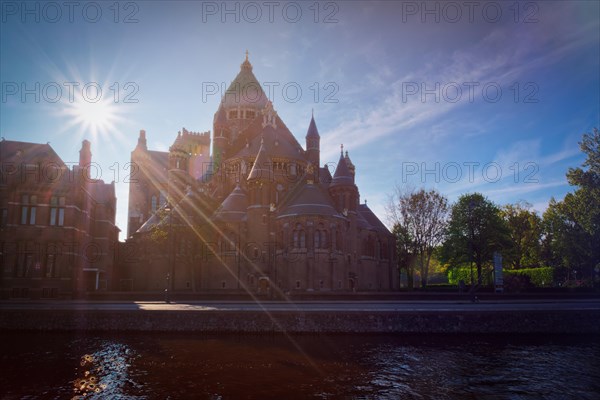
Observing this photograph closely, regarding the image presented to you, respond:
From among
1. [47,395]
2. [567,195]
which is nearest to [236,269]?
[47,395]

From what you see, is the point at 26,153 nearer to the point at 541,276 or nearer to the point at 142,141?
the point at 142,141

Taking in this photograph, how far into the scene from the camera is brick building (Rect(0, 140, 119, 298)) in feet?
150

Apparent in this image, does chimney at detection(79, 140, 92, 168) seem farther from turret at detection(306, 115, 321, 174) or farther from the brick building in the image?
turret at detection(306, 115, 321, 174)

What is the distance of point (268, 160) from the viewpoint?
2302 inches

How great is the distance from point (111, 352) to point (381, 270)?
47.7 m

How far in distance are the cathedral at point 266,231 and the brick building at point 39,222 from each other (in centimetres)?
944

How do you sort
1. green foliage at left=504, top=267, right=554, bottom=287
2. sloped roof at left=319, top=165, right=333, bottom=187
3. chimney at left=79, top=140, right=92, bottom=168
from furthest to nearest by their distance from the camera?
green foliage at left=504, top=267, right=554, bottom=287 < sloped roof at left=319, top=165, right=333, bottom=187 < chimney at left=79, top=140, right=92, bottom=168

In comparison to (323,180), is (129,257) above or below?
below

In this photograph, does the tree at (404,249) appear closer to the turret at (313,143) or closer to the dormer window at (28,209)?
the turret at (313,143)

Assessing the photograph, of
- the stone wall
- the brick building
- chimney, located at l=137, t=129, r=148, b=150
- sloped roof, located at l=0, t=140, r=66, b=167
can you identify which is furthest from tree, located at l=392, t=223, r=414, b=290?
chimney, located at l=137, t=129, r=148, b=150

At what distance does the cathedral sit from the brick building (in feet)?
31.0

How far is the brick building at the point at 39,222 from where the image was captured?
45.7 metres

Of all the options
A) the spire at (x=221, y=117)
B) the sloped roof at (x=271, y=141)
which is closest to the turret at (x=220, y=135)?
the spire at (x=221, y=117)

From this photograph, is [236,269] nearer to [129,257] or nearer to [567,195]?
[129,257]
